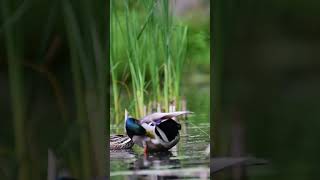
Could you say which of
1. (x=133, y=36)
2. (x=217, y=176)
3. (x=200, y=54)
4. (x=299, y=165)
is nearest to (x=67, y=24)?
(x=133, y=36)

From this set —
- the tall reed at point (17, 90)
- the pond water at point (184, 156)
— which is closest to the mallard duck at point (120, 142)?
the pond water at point (184, 156)

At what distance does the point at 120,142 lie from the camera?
883 mm

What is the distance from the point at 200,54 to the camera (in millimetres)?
888

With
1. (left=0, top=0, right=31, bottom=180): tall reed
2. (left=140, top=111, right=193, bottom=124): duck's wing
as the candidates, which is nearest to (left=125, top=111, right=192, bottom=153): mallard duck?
(left=140, top=111, right=193, bottom=124): duck's wing

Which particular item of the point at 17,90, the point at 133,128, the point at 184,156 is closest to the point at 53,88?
the point at 17,90

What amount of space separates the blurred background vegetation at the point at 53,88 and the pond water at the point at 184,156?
0.13ft

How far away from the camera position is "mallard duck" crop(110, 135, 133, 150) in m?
0.88

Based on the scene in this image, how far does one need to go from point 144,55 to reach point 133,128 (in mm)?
140

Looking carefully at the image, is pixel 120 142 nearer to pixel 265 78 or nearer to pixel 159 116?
pixel 159 116

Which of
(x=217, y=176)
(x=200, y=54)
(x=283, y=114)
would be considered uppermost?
(x=200, y=54)

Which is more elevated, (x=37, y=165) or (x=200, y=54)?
(x=200, y=54)

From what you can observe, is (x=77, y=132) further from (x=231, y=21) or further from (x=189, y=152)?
(x=231, y=21)

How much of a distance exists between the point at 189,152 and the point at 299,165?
0.72 feet

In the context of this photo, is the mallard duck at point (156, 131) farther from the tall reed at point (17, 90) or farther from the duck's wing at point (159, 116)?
the tall reed at point (17, 90)
